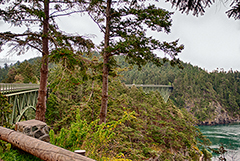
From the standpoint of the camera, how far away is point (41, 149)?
1598 mm

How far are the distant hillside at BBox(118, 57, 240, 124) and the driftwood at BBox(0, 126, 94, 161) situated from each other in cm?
6193

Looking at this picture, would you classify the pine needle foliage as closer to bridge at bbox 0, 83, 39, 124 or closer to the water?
bridge at bbox 0, 83, 39, 124

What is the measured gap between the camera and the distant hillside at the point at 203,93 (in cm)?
6631

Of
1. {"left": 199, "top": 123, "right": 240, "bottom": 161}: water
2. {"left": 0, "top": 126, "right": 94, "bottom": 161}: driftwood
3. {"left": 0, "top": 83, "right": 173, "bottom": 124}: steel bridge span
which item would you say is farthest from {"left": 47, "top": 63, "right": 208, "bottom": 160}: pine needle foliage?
{"left": 199, "top": 123, "right": 240, "bottom": 161}: water

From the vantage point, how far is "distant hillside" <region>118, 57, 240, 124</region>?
6631 cm

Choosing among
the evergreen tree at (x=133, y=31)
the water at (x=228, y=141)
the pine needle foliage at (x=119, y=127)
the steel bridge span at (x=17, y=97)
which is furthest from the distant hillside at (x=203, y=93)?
the evergreen tree at (x=133, y=31)

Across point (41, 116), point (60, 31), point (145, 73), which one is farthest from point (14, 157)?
point (145, 73)

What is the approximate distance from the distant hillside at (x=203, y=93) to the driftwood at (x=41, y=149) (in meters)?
61.9

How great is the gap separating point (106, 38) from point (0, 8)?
3811 mm

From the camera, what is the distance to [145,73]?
3575 inches

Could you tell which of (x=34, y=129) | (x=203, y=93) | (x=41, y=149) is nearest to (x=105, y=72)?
(x=34, y=129)

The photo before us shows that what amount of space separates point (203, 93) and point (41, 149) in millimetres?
86646

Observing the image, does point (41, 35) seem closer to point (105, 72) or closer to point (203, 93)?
point (105, 72)

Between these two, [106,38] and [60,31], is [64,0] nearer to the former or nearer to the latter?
[60,31]
